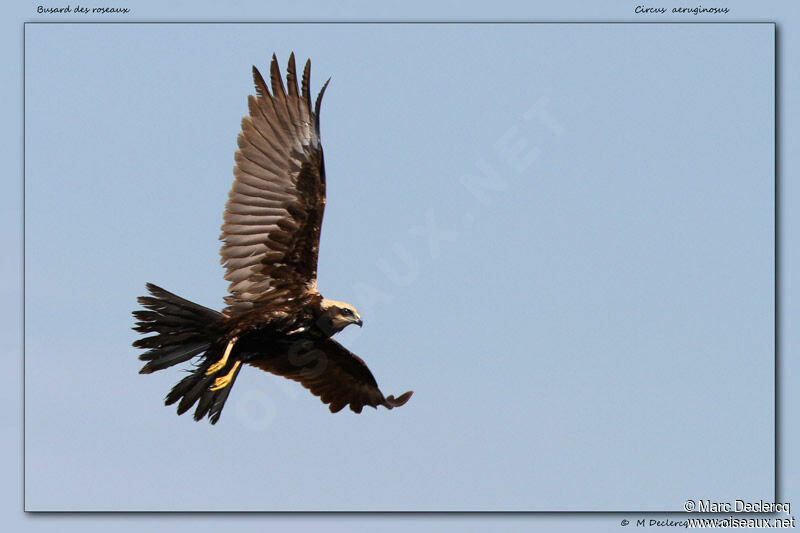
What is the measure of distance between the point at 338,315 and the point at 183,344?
4.55ft

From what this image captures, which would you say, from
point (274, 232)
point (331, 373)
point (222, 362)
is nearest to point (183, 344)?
point (222, 362)

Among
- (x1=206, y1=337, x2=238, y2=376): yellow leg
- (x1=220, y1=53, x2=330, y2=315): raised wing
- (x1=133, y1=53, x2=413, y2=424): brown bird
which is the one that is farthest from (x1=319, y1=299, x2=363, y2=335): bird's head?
(x1=206, y1=337, x2=238, y2=376): yellow leg

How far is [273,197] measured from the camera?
902 centimetres

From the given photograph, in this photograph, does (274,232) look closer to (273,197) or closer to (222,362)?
(273,197)

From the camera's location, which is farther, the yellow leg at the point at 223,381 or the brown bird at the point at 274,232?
the brown bird at the point at 274,232

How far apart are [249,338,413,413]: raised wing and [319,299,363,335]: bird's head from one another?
46 centimetres

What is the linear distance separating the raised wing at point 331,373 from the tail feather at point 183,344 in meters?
0.93

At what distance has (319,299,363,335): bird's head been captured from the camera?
29.7 feet

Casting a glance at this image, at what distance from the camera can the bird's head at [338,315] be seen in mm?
9055

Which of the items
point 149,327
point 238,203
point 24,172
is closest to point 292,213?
point 238,203

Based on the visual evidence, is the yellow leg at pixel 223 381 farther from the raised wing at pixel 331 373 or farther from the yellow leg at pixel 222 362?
the raised wing at pixel 331 373

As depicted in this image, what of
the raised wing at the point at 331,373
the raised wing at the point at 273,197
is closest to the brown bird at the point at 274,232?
the raised wing at the point at 273,197

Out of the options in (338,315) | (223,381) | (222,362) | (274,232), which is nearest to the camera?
(222,362)

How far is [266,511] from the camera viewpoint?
28.6 ft
